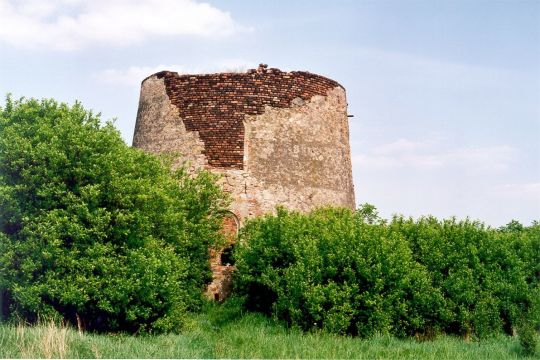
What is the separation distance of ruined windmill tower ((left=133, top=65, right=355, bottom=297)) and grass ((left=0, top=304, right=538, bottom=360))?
5.40 m

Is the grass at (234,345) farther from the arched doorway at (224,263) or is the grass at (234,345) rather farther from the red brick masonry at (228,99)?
the red brick masonry at (228,99)

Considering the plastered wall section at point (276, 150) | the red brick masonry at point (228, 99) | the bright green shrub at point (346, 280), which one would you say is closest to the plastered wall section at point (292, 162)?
the plastered wall section at point (276, 150)

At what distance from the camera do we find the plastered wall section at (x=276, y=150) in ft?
A: 60.2

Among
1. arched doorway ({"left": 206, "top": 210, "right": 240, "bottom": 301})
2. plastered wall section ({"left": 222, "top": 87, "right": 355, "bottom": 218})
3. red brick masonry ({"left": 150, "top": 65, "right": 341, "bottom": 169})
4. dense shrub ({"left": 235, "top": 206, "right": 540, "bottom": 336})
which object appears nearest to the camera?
dense shrub ({"left": 235, "top": 206, "right": 540, "bottom": 336})

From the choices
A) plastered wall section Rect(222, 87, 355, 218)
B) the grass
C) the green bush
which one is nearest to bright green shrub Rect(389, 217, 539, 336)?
the grass

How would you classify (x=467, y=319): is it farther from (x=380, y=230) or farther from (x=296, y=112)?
(x=296, y=112)

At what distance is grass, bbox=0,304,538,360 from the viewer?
30.5 ft

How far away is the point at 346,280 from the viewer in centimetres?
1395

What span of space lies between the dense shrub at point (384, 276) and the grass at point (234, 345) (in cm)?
63

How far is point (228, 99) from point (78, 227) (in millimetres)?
8155

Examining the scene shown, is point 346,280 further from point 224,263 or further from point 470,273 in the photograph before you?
point 224,263

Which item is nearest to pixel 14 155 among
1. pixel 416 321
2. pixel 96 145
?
pixel 96 145

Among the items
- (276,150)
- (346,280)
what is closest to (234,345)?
(346,280)

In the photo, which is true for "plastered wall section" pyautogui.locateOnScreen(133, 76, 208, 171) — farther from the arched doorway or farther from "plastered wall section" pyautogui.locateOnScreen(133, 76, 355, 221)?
the arched doorway
